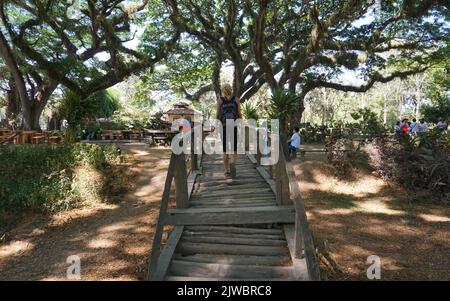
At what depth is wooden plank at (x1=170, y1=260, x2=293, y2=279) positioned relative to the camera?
3568mm

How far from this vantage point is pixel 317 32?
468 inches

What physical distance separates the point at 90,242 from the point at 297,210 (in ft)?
13.5

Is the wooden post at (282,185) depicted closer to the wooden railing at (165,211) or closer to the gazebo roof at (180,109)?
the wooden railing at (165,211)

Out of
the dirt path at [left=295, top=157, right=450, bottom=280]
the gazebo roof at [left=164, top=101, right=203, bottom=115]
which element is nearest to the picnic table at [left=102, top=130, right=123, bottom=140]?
the gazebo roof at [left=164, top=101, right=203, bottom=115]

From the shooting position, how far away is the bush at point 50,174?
26.2ft

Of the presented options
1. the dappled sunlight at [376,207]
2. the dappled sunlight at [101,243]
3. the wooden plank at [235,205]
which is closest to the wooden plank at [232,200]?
the wooden plank at [235,205]

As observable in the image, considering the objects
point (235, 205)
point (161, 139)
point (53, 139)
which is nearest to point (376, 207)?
point (235, 205)

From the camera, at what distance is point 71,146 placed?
9.83m

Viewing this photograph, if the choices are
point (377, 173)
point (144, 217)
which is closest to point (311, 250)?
point (144, 217)

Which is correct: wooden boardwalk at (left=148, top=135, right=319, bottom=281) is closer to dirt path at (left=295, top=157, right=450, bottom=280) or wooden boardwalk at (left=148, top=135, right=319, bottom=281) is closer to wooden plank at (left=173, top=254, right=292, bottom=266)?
wooden plank at (left=173, top=254, right=292, bottom=266)

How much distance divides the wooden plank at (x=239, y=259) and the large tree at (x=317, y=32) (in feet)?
28.9

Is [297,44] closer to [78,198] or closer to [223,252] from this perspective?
[78,198]

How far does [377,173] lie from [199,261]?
7.51 metres

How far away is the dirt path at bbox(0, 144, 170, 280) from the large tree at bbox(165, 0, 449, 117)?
7.36 metres
